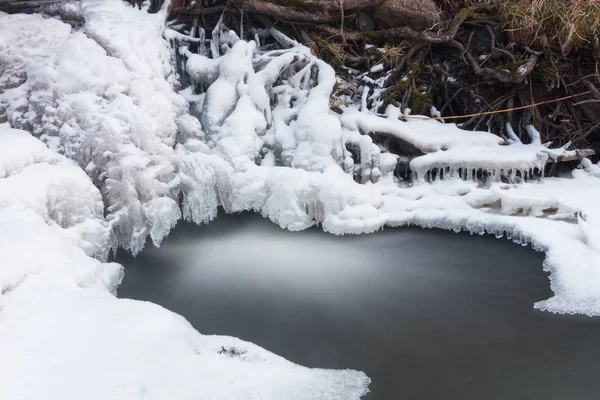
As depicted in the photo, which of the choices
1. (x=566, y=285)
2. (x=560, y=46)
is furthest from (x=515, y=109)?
(x=566, y=285)

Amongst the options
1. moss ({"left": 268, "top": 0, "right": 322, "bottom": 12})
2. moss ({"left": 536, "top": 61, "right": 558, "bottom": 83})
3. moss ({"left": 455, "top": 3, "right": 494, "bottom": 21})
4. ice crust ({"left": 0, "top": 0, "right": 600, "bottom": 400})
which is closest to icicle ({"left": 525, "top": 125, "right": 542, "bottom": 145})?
ice crust ({"left": 0, "top": 0, "right": 600, "bottom": 400})

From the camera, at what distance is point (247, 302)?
3.36 m

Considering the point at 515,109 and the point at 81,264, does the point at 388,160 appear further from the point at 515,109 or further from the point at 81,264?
the point at 81,264

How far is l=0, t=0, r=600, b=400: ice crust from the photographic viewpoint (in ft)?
7.34

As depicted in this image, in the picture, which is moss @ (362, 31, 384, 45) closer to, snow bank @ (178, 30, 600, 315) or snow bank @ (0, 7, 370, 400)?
snow bank @ (178, 30, 600, 315)

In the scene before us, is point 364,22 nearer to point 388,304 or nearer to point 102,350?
point 388,304

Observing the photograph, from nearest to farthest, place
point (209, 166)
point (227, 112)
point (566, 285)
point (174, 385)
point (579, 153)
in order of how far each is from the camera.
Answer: point (174, 385) < point (566, 285) < point (209, 166) < point (227, 112) < point (579, 153)

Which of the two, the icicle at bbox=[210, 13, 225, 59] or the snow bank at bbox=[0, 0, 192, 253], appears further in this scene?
the icicle at bbox=[210, 13, 225, 59]

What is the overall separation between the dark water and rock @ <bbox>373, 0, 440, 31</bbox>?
285cm

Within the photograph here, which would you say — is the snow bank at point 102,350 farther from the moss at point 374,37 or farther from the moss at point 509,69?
the moss at point 374,37

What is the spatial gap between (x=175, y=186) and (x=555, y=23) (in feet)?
14.4

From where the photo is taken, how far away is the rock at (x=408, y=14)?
5.67 meters

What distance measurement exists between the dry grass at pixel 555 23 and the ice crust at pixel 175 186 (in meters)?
1.07

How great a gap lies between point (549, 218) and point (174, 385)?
3.41 metres
